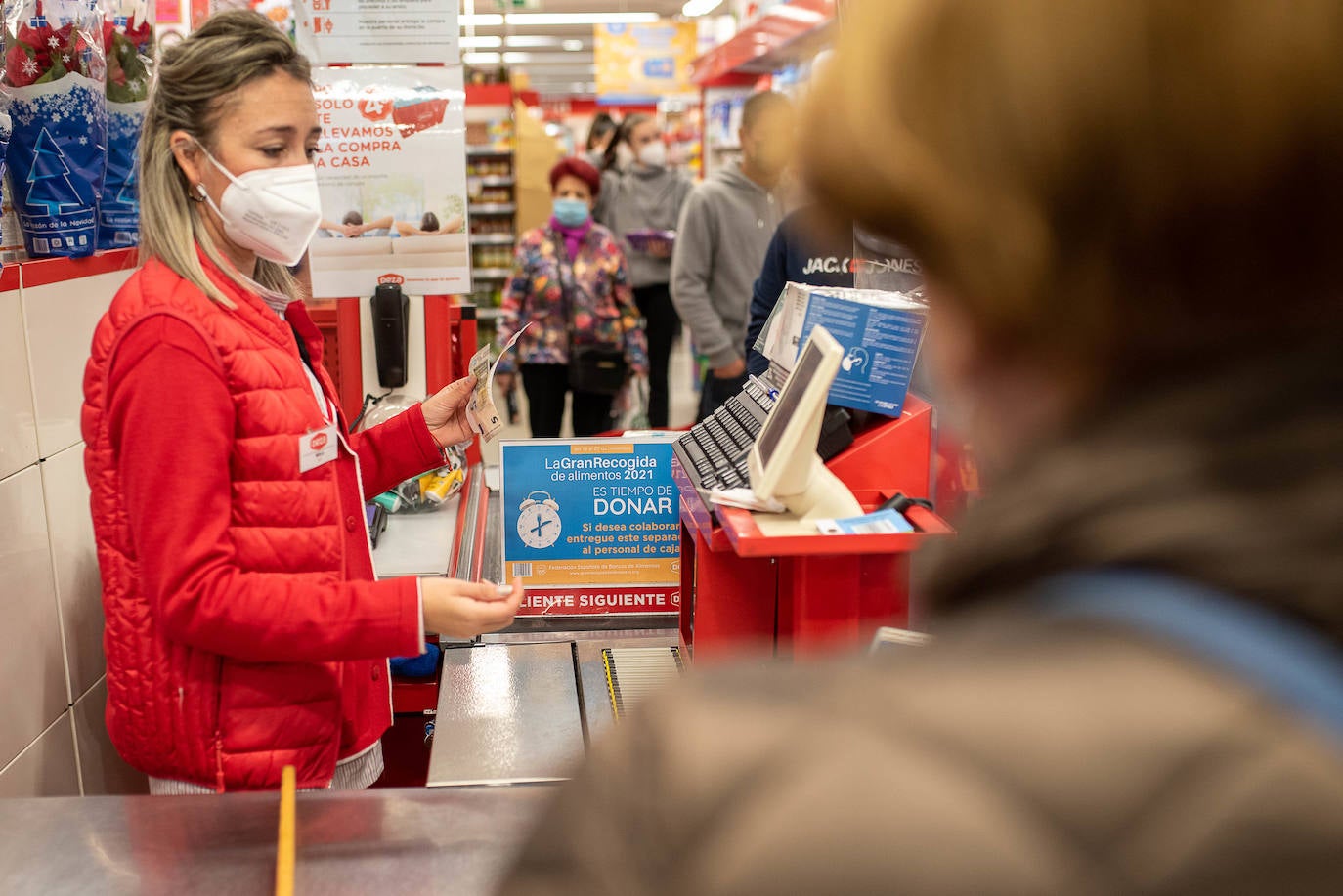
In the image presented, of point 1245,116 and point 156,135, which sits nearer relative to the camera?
point 1245,116

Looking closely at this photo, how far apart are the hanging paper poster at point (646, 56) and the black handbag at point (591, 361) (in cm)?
897

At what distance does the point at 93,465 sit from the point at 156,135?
1.70 ft

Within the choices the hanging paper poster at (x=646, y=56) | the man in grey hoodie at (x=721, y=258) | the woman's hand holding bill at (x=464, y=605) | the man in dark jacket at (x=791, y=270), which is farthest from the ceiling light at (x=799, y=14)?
the woman's hand holding bill at (x=464, y=605)

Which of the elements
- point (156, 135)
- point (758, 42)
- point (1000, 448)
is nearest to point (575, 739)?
point (156, 135)

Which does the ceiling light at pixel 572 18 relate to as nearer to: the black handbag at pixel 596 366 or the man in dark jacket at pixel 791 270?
the black handbag at pixel 596 366

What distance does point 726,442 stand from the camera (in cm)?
193

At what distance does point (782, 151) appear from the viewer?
1.89ft

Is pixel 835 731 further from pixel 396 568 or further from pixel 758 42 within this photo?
pixel 758 42

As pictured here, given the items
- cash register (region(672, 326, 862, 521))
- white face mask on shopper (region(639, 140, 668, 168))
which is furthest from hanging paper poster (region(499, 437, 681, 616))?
white face mask on shopper (region(639, 140, 668, 168))

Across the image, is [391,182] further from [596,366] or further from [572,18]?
[572,18]

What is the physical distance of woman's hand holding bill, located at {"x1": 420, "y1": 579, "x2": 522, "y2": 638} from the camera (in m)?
1.60

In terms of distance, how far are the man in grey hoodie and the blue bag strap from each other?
471cm

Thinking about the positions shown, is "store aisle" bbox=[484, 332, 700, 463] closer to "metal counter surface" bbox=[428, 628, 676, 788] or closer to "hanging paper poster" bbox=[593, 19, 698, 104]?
"hanging paper poster" bbox=[593, 19, 698, 104]

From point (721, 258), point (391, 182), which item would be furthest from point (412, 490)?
point (721, 258)
